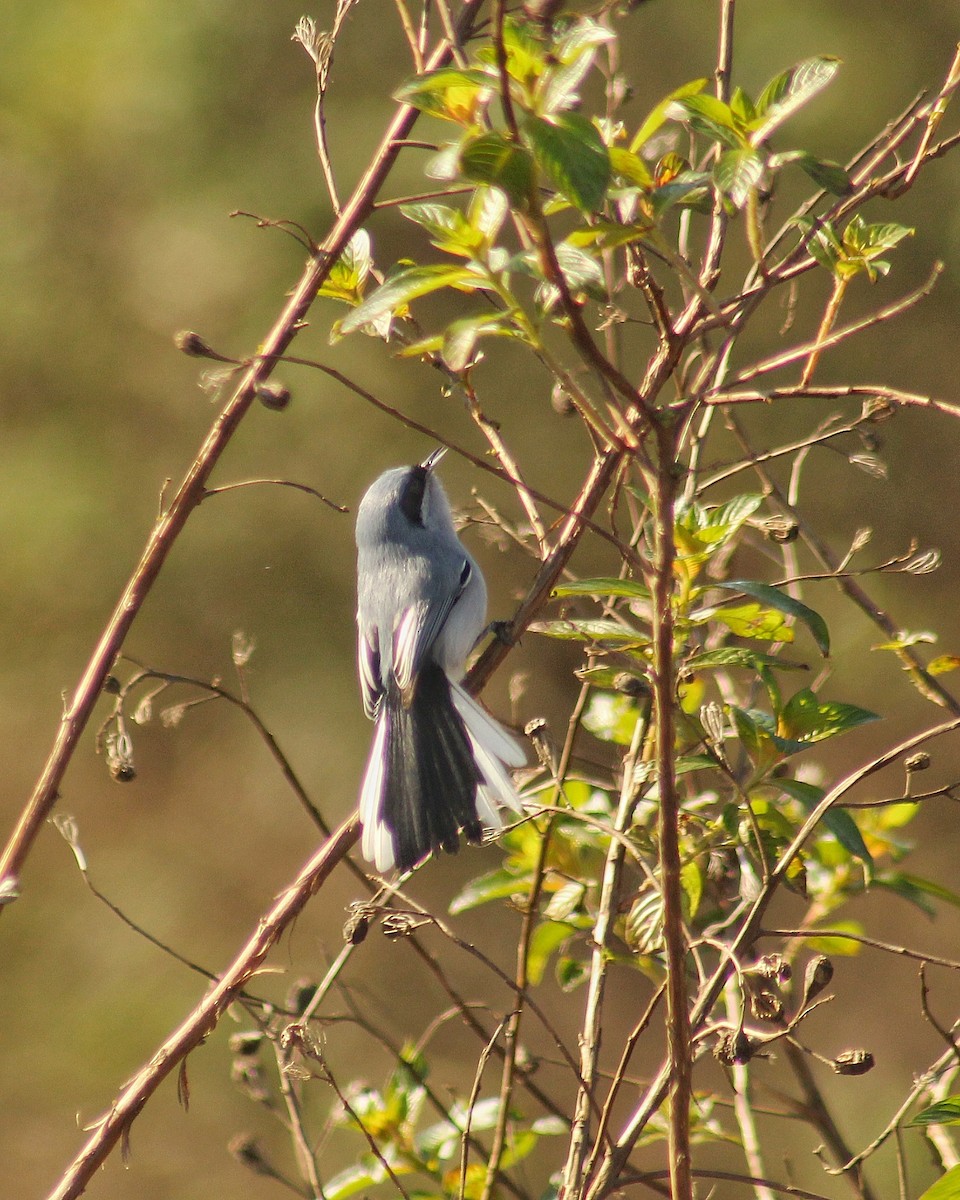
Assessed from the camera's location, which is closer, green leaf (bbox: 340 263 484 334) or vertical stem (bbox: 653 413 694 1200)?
vertical stem (bbox: 653 413 694 1200)

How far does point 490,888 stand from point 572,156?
3.80 feet

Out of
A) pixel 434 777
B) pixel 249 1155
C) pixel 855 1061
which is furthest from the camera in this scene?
pixel 434 777

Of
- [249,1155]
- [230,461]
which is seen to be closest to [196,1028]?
[249,1155]

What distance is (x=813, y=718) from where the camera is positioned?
1.40 m

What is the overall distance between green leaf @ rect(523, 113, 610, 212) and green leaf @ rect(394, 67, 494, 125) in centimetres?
10

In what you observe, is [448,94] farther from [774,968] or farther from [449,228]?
[774,968]

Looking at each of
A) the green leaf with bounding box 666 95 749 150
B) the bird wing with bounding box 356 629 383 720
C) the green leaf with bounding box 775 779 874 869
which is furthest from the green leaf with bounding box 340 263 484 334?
the bird wing with bounding box 356 629 383 720

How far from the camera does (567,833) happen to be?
5.62 ft

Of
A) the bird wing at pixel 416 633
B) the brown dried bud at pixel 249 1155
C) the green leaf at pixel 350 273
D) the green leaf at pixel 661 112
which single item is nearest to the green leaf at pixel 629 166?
the green leaf at pixel 661 112

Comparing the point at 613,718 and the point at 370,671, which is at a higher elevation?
the point at 370,671

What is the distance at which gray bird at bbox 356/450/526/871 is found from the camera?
6.49 feet

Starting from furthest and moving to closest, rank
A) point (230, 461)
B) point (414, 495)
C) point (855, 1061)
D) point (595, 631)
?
point (230, 461), point (414, 495), point (595, 631), point (855, 1061)

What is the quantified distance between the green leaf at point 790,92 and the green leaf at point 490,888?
105cm

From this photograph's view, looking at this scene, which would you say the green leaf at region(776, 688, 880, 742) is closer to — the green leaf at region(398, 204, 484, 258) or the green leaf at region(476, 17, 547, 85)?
the green leaf at region(398, 204, 484, 258)
